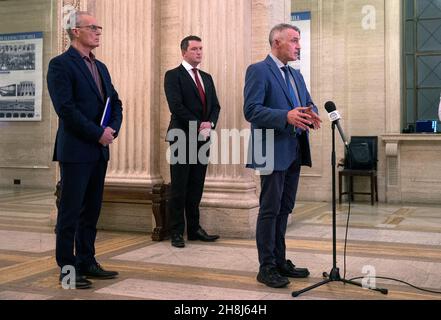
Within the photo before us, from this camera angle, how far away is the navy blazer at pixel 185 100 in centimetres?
511

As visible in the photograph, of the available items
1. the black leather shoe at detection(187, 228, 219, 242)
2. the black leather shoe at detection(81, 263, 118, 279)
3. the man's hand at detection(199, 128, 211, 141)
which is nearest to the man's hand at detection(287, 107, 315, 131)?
the black leather shoe at detection(81, 263, 118, 279)

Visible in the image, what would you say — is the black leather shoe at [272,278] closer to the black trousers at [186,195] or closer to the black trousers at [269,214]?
the black trousers at [269,214]

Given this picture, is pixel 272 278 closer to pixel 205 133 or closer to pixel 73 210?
pixel 73 210

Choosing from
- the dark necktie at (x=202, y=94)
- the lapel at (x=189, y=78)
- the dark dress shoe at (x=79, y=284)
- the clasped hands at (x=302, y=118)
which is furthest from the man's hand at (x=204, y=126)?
the dark dress shoe at (x=79, y=284)

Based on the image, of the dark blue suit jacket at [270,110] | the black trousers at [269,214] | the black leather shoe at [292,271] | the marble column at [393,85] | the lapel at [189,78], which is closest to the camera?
the dark blue suit jacket at [270,110]

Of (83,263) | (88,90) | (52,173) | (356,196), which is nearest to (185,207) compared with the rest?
(83,263)

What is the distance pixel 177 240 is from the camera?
5.01 m

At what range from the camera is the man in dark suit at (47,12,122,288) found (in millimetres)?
3438

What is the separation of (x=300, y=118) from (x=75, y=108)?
1.44m

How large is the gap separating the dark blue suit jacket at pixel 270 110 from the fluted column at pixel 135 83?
7.95 feet

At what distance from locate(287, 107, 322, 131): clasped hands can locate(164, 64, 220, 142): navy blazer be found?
6.34 ft

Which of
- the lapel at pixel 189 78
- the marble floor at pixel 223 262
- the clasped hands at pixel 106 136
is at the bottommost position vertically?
the marble floor at pixel 223 262

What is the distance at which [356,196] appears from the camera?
361 inches

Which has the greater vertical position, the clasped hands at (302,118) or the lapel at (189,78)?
the lapel at (189,78)
